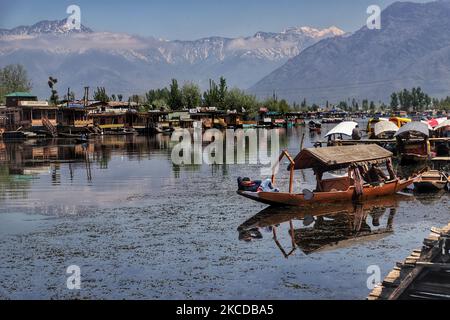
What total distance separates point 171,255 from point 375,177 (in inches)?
608

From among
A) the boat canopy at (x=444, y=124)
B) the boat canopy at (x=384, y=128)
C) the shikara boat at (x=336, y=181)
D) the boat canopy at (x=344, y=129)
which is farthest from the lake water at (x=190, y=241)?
the boat canopy at (x=444, y=124)

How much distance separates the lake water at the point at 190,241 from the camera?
16.5 m

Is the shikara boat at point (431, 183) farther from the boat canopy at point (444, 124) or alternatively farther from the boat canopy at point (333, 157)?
the boat canopy at point (444, 124)

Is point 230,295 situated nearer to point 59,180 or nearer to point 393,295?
point 393,295

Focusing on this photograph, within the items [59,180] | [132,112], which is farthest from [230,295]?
[132,112]

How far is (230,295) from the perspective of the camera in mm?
15664

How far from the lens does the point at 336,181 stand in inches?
1122

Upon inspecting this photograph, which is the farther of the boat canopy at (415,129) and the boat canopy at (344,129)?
the boat canopy at (344,129)

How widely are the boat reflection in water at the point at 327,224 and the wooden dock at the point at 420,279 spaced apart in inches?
212

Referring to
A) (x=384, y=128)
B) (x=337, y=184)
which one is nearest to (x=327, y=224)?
(x=337, y=184)

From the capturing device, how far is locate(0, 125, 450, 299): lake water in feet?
54.1

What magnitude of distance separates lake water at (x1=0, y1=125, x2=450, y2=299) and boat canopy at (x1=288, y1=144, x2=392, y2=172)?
2084 mm

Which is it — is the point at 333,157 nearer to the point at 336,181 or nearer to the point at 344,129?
the point at 336,181

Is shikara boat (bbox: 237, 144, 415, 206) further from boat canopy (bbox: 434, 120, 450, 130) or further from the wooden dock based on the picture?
boat canopy (bbox: 434, 120, 450, 130)
